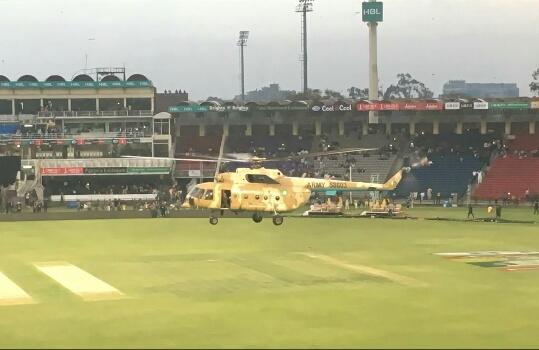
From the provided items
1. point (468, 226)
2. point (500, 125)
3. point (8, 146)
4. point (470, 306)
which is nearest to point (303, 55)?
point (500, 125)

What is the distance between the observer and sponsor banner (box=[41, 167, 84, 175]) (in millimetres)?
78625

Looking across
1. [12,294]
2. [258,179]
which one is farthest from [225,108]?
[12,294]

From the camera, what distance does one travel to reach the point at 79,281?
26.7 metres

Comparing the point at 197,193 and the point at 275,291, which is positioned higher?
the point at 197,193

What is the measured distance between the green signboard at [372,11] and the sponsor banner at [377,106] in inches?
795

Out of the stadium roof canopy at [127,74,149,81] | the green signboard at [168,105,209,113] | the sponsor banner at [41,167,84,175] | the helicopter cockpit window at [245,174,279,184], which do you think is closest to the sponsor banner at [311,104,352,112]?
the green signboard at [168,105,209,113]

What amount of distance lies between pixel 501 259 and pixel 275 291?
42.4ft

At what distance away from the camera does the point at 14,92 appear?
302ft

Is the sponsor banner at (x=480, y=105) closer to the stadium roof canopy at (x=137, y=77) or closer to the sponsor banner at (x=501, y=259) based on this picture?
the stadium roof canopy at (x=137, y=77)

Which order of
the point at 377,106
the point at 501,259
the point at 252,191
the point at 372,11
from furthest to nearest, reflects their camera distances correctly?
the point at 372,11
the point at 377,106
the point at 252,191
the point at 501,259

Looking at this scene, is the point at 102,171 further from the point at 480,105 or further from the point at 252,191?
the point at 252,191

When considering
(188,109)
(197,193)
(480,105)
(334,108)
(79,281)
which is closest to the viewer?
(79,281)

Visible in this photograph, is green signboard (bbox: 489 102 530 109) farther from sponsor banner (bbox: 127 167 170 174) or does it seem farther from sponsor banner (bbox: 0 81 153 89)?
sponsor banner (bbox: 0 81 153 89)

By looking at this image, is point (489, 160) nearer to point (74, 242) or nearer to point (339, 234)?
point (339, 234)
